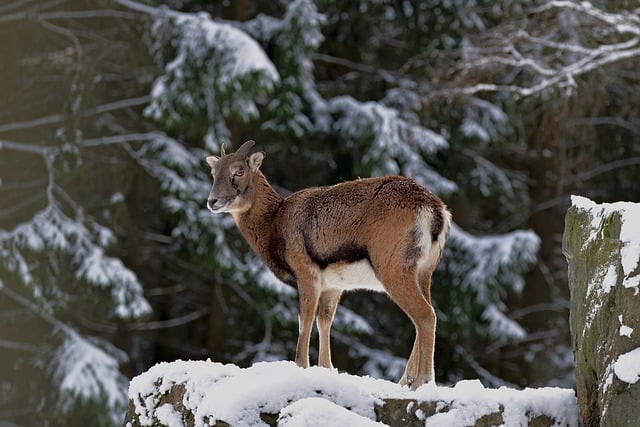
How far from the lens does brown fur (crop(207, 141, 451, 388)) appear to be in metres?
6.10

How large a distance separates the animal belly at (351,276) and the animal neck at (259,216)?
70cm

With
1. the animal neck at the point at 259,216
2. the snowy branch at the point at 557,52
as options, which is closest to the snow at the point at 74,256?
the snowy branch at the point at 557,52

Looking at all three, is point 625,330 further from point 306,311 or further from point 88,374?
point 88,374

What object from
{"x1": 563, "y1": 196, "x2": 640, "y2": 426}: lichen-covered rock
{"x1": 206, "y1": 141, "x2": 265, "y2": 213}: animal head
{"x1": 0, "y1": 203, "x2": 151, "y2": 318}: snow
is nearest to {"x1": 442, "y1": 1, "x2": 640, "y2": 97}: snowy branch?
{"x1": 0, "y1": 203, "x2": 151, "y2": 318}: snow

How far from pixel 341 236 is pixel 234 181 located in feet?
3.26

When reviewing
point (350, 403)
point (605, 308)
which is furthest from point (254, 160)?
point (605, 308)

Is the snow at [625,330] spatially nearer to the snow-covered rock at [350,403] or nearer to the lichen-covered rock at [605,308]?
the lichen-covered rock at [605,308]

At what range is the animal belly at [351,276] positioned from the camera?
6.30m

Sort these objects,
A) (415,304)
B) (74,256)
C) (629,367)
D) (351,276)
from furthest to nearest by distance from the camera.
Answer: (74,256)
(351,276)
(415,304)
(629,367)

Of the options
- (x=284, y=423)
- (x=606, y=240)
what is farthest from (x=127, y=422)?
(x=606, y=240)

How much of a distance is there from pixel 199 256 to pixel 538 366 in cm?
723

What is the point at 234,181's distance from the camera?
23.2 feet

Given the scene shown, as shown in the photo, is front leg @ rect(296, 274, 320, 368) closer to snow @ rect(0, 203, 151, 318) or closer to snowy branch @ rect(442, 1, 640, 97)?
snowy branch @ rect(442, 1, 640, 97)

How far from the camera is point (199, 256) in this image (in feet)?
52.2
